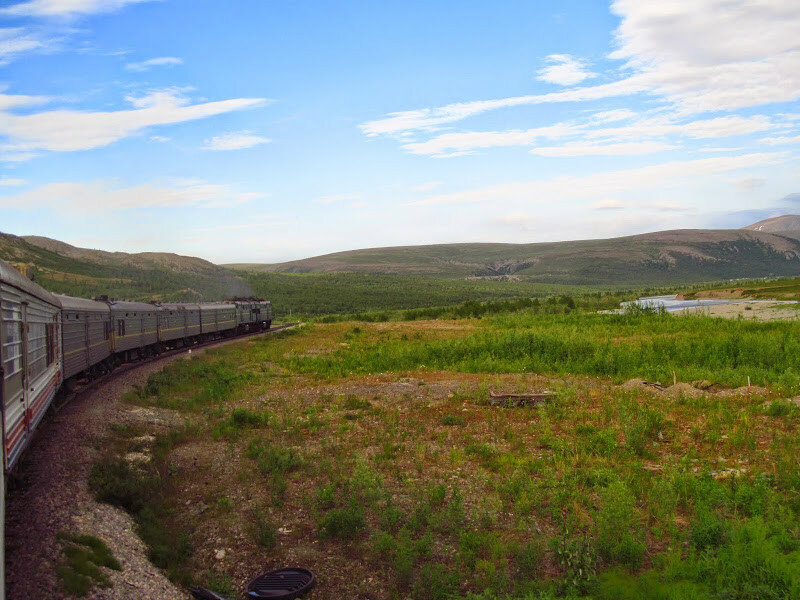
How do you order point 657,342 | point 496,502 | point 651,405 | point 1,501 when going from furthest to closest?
point 657,342
point 651,405
point 496,502
point 1,501

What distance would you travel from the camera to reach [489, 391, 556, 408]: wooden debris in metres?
17.6

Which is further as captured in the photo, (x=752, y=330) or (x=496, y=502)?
(x=752, y=330)

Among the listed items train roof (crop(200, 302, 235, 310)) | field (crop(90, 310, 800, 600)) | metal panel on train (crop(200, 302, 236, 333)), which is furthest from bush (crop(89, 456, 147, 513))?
train roof (crop(200, 302, 235, 310))

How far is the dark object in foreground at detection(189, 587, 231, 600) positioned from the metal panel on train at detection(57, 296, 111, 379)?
10.8 metres

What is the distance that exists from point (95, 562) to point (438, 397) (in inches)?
515

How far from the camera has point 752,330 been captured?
1110 inches

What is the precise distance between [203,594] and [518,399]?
39.5 ft

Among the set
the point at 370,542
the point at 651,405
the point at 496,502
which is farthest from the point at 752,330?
the point at 370,542

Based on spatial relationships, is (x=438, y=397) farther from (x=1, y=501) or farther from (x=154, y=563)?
(x=1, y=501)

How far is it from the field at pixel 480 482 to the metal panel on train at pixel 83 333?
216 cm

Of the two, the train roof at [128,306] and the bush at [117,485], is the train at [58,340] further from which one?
the bush at [117,485]

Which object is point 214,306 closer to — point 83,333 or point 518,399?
point 83,333

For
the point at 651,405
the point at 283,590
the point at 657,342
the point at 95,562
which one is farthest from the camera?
the point at 657,342

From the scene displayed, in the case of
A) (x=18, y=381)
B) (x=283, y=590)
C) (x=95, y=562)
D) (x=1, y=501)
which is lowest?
(x=283, y=590)
